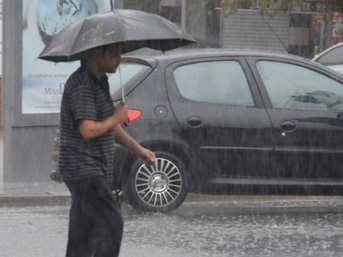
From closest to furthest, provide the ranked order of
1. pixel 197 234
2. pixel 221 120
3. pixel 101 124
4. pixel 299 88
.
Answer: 1. pixel 101 124
2. pixel 197 234
3. pixel 221 120
4. pixel 299 88

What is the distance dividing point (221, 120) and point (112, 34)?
4.58 meters

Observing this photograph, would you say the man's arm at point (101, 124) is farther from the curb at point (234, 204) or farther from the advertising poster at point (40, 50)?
the advertising poster at point (40, 50)

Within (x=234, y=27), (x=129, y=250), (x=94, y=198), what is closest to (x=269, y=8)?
(x=234, y=27)

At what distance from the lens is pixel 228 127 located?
1142cm

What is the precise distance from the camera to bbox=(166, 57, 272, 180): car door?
11406mm

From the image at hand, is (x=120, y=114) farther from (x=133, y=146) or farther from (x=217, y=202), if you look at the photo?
(x=217, y=202)

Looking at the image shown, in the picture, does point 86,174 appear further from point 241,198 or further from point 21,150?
point 21,150

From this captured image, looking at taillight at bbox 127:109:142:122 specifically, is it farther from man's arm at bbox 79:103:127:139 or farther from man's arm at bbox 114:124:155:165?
man's arm at bbox 79:103:127:139

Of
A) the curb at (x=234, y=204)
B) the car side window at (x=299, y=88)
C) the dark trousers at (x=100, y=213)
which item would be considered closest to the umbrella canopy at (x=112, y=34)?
the dark trousers at (x=100, y=213)

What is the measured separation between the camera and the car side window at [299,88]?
11.7 meters

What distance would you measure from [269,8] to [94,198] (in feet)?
67.9

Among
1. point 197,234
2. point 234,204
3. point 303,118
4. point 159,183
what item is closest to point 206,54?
point 303,118

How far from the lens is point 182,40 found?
24.7ft

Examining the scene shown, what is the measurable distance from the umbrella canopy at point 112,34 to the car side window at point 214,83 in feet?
13.0
